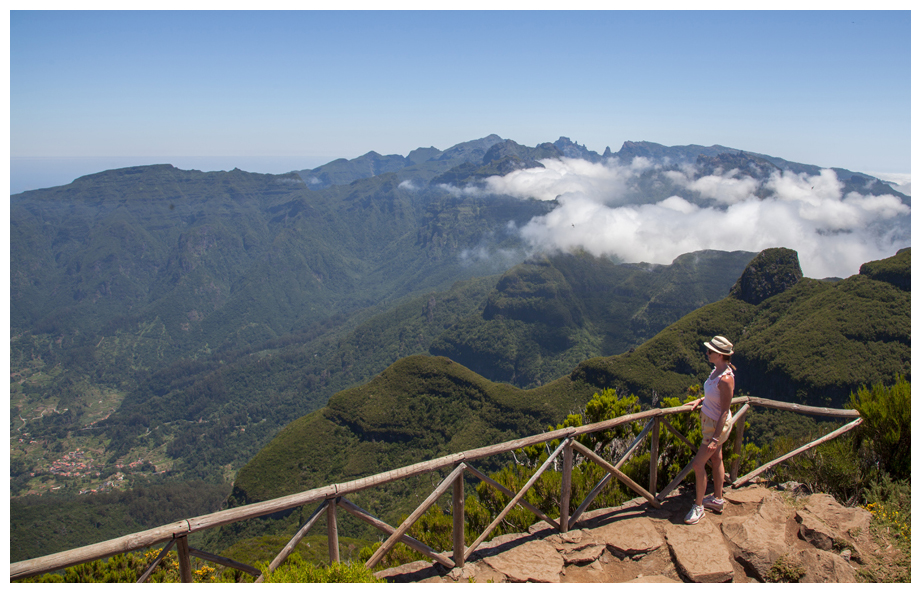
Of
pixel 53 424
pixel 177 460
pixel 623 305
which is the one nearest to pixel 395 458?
pixel 177 460

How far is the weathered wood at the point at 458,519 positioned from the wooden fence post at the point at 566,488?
1.53 meters

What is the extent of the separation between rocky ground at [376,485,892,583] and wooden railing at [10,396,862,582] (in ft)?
1.03

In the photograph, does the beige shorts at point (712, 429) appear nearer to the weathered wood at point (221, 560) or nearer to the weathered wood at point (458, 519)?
the weathered wood at point (458, 519)

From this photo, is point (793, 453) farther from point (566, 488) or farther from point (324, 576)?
point (324, 576)

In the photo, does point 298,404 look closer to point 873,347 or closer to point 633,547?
point 873,347

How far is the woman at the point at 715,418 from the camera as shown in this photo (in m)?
6.88

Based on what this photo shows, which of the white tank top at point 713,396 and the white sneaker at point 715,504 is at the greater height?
the white tank top at point 713,396

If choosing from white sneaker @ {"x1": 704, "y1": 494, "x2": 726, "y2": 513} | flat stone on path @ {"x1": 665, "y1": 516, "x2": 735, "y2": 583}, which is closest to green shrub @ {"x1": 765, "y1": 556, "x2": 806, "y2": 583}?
flat stone on path @ {"x1": 665, "y1": 516, "x2": 735, "y2": 583}

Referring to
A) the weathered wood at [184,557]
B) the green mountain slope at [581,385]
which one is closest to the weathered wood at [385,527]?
the weathered wood at [184,557]

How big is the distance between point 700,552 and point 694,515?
85 centimetres

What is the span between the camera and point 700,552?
6379 mm

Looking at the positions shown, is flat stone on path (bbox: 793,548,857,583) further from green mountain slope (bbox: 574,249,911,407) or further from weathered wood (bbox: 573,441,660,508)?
green mountain slope (bbox: 574,249,911,407)

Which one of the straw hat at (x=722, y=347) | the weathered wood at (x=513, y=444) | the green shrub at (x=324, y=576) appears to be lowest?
the green shrub at (x=324, y=576)

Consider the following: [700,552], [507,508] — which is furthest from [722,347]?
[507,508]
